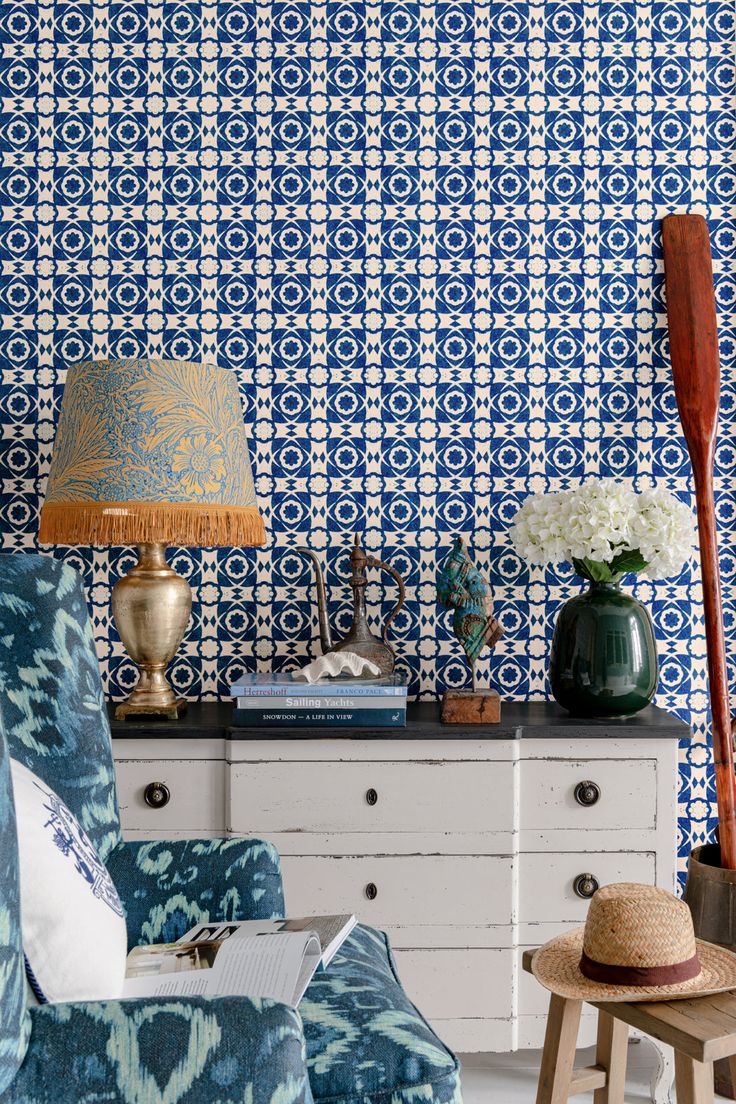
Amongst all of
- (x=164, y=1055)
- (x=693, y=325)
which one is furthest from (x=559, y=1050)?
(x=693, y=325)

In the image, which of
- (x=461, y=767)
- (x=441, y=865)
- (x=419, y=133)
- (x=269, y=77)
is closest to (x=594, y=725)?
(x=461, y=767)

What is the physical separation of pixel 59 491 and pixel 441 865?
114cm

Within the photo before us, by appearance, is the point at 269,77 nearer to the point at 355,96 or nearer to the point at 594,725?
the point at 355,96

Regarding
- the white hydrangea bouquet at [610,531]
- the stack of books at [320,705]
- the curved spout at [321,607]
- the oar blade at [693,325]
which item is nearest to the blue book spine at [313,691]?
the stack of books at [320,705]

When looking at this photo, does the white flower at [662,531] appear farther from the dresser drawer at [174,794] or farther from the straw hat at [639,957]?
the dresser drawer at [174,794]

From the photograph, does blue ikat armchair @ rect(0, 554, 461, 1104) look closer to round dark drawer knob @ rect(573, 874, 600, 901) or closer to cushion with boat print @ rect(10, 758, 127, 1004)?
cushion with boat print @ rect(10, 758, 127, 1004)

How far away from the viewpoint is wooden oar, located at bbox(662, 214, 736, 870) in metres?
2.30

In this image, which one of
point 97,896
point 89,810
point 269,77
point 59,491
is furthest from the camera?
point 269,77

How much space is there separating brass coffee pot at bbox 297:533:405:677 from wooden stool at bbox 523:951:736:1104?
2.93ft

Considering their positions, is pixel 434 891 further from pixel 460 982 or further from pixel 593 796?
pixel 593 796

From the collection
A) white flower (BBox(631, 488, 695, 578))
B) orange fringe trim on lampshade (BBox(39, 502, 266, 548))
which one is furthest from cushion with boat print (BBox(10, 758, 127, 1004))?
white flower (BBox(631, 488, 695, 578))

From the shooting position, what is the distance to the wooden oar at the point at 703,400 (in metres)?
2.30

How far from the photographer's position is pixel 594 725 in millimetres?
2223

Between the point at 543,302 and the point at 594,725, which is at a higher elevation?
the point at 543,302
